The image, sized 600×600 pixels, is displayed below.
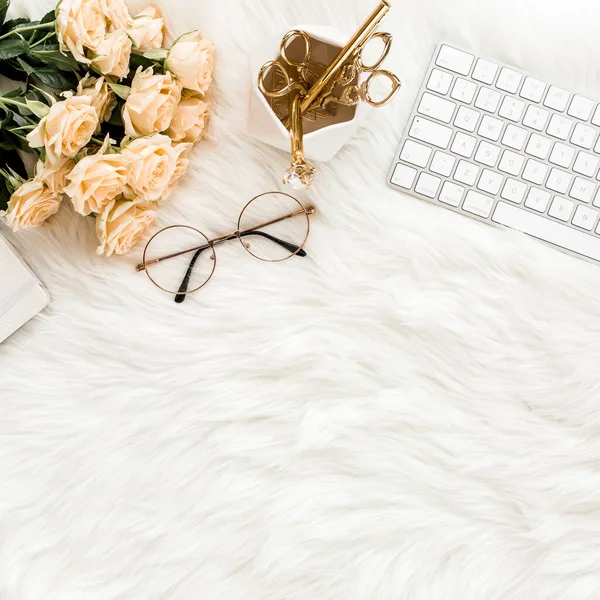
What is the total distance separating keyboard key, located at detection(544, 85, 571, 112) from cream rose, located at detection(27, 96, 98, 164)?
1.44ft

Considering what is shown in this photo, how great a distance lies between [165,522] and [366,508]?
0.70 feet

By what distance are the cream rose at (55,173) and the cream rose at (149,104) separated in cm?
6

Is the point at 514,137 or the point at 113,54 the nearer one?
the point at 113,54

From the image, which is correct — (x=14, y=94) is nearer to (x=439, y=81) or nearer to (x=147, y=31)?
(x=147, y=31)

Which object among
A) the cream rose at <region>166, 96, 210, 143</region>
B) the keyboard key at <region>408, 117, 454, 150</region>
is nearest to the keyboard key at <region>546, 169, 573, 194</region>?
the keyboard key at <region>408, 117, 454, 150</region>

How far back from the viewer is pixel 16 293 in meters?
0.58

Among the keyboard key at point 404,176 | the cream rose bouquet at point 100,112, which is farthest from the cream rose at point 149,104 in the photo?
the keyboard key at point 404,176

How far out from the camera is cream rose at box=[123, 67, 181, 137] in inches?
20.1

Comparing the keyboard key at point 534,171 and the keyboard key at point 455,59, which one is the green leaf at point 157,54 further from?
the keyboard key at point 534,171

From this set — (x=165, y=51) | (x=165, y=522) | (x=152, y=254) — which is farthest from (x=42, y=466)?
(x=165, y=51)

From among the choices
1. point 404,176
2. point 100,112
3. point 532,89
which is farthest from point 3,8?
point 532,89

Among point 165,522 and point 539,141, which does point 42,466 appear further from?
point 539,141

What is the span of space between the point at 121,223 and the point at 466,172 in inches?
13.6

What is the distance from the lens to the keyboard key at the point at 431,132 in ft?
1.93
